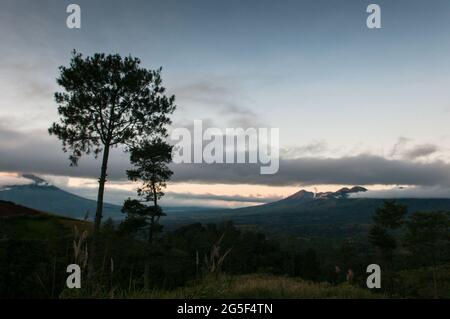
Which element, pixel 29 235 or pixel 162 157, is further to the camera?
pixel 29 235

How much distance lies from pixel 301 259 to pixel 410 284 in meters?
37.3

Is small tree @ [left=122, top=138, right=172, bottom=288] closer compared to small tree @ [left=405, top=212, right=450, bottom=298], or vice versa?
small tree @ [left=122, top=138, right=172, bottom=288]

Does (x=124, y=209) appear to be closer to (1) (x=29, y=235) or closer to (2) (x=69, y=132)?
(2) (x=69, y=132)

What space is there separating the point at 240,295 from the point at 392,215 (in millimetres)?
55145

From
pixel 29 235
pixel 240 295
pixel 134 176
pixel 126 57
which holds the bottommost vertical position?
pixel 29 235

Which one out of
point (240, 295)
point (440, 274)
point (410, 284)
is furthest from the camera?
point (440, 274)

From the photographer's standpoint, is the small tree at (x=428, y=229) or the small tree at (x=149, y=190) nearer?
the small tree at (x=149, y=190)

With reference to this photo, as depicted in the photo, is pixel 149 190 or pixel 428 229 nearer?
pixel 149 190
